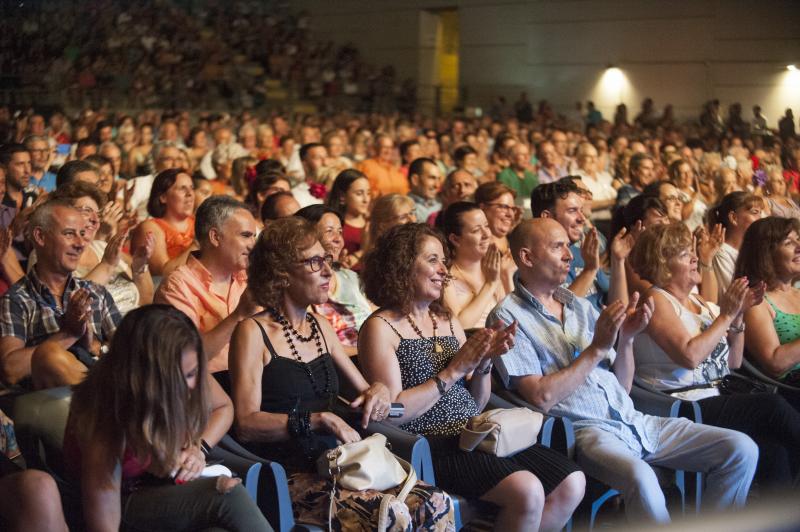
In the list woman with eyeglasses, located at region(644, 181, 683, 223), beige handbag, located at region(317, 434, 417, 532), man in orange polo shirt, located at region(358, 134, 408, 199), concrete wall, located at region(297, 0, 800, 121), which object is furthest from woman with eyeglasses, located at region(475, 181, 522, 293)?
concrete wall, located at region(297, 0, 800, 121)

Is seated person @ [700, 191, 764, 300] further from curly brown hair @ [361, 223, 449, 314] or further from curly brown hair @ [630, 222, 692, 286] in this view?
curly brown hair @ [361, 223, 449, 314]

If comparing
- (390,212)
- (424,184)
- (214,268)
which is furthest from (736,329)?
(424,184)

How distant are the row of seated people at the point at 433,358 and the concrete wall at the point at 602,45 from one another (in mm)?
10492

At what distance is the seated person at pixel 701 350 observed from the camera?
3.57 m

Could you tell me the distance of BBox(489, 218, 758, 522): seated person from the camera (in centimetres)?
310

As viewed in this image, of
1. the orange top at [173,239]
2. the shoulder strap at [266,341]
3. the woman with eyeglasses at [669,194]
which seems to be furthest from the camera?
the woman with eyeglasses at [669,194]

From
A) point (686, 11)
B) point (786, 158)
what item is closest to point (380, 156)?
point (786, 158)

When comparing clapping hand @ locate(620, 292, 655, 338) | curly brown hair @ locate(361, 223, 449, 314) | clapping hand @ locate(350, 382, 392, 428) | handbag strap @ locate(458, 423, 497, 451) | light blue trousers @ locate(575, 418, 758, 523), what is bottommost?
light blue trousers @ locate(575, 418, 758, 523)

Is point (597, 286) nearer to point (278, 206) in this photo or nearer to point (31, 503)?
point (278, 206)

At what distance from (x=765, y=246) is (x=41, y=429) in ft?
9.68

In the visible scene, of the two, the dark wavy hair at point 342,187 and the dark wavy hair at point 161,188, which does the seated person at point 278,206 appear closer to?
the dark wavy hair at point 161,188

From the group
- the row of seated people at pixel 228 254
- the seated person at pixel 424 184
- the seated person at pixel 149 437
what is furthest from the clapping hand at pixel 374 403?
the seated person at pixel 424 184

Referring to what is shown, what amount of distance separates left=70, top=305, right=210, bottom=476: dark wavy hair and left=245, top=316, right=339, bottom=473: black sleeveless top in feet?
1.81

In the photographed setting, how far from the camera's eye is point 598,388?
3.35m
